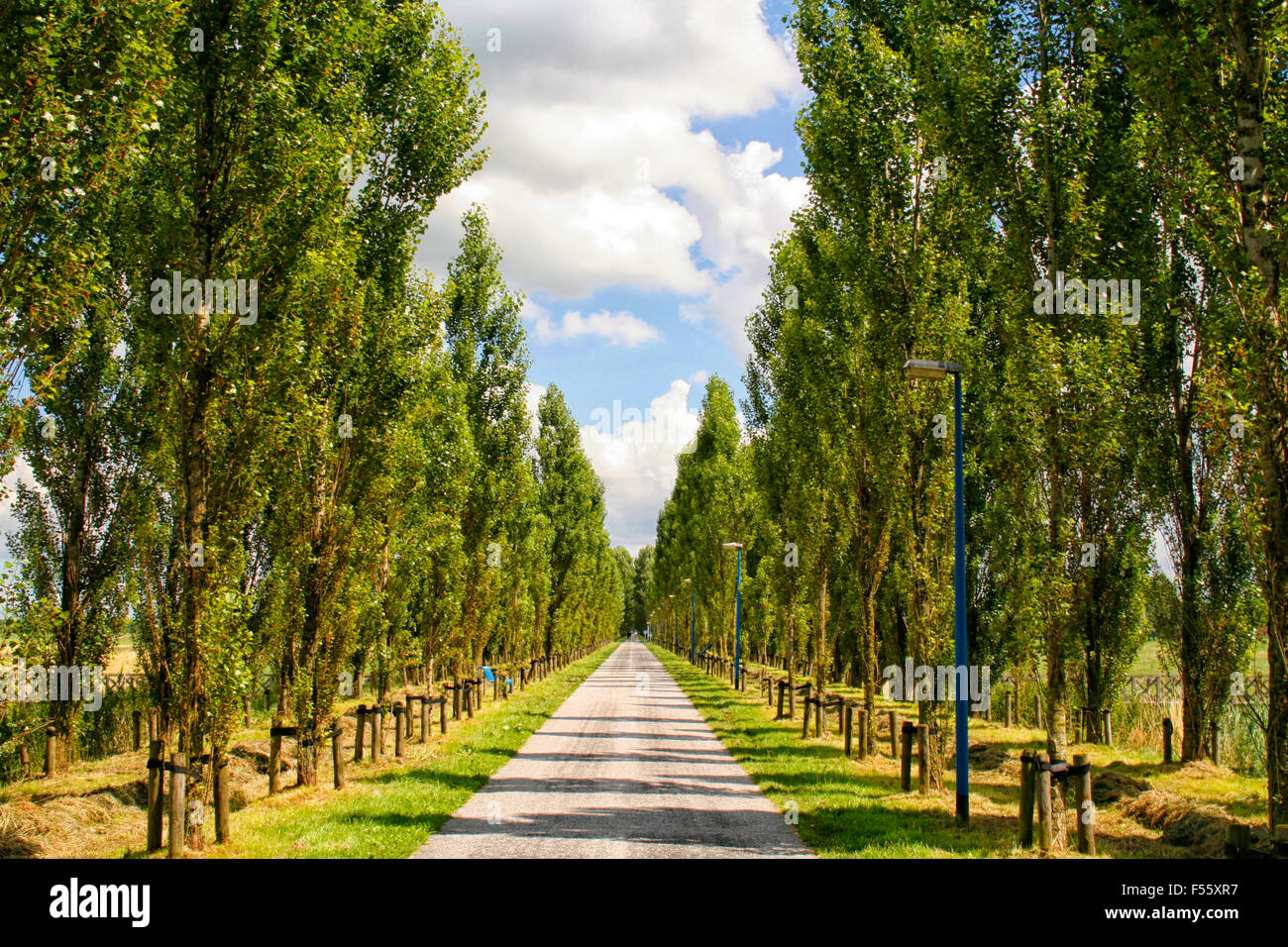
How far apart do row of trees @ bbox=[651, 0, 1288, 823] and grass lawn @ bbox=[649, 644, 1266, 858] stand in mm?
1465

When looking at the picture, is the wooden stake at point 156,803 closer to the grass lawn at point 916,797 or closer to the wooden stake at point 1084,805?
the grass lawn at point 916,797

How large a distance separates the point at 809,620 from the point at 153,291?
87.9 feet

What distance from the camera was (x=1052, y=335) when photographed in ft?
38.3

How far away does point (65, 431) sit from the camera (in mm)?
18719

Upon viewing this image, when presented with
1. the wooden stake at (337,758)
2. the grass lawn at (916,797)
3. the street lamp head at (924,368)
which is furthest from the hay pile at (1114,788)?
the wooden stake at (337,758)

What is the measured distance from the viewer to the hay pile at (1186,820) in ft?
33.9

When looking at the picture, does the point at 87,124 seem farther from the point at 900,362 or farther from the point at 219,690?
the point at 900,362

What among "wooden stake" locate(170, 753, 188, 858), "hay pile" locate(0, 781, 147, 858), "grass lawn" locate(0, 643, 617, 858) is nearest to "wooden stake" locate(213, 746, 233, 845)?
"grass lawn" locate(0, 643, 617, 858)

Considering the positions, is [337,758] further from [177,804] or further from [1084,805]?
[1084,805]

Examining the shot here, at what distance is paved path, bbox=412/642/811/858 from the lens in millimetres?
9516

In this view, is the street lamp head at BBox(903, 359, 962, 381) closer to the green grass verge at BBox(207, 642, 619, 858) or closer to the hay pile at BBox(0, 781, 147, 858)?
the green grass verge at BBox(207, 642, 619, 858)

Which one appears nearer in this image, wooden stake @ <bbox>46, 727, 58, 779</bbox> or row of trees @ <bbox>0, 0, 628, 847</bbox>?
row of trees @ <bbox>0, 0, 628, 847</bbox>

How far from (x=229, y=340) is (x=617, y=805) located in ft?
26.8
